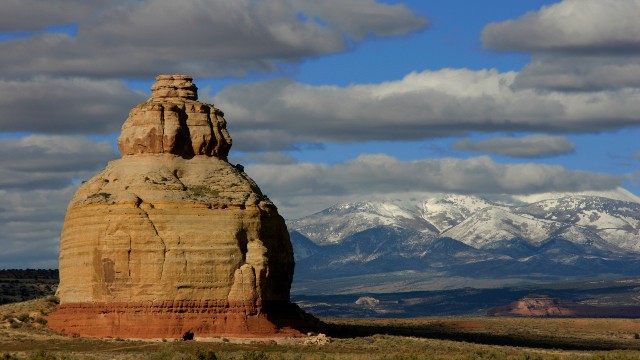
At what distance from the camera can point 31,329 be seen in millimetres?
87625

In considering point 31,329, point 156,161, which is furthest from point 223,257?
point 31,329

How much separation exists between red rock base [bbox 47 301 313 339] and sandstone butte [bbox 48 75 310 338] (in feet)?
0.19

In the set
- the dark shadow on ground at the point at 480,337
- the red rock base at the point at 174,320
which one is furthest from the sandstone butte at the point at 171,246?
the dark shadow on ground at the point at 480,337

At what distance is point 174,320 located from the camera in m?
82.8

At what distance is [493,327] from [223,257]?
56886 millimetres

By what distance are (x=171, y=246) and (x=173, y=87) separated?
482 inches

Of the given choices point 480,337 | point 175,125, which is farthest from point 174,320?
point 480,337

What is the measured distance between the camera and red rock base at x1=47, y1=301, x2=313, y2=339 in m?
82.8

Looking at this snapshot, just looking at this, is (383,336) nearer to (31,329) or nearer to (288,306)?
(288,306)

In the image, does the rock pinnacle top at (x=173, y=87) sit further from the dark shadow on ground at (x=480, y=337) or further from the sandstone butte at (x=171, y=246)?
the dark shadow on ground at (x=480, y=337)

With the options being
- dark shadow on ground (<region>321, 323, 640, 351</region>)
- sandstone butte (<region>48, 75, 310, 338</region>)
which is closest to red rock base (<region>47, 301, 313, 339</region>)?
sandstone butte (<region>48, 75, 310, 338</region>)

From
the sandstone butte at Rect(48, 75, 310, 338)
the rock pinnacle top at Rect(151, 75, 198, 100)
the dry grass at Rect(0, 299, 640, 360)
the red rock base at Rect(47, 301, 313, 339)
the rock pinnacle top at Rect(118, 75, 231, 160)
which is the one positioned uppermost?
the rock pinnacle top at Rect(151, 75, 198, 100)

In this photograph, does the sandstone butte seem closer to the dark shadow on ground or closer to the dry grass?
the dry grass

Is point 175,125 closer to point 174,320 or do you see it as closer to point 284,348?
point 174,320
